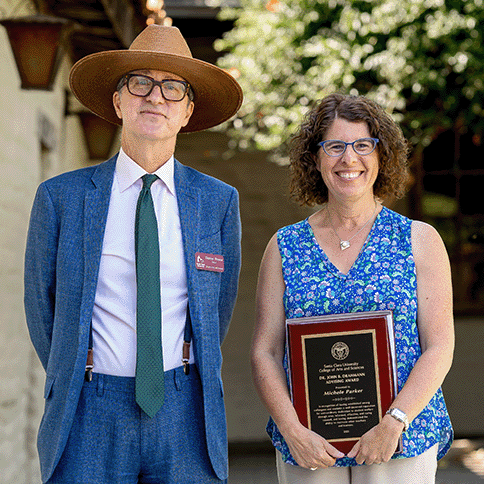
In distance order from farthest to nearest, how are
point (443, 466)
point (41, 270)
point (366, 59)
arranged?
point (443, 466) → point (366, 59) → point (41, 270)

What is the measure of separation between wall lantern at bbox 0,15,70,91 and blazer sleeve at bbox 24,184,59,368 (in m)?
1.41

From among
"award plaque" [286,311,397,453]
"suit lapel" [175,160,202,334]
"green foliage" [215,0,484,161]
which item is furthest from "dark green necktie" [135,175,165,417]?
"green foliage" [215,0,484,161]

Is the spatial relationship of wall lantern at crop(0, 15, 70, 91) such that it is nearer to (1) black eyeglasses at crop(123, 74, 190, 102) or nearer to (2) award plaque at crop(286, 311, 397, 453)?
(1) black eyeglasses at crop(123, 74, 190, 102)

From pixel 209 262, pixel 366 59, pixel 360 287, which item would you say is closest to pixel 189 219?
pixel 209 262

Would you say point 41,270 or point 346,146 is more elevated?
point 346,146

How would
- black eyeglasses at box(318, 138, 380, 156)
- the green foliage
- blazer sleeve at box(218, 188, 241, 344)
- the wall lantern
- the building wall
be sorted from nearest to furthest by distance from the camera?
black eyeglasses at box(318, 138, 380, 156)
blazer sleeve at box(218, 188, 241, 344)
the wall lantern
the building wall
the green foliage

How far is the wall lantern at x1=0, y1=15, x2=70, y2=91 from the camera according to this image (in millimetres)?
3627

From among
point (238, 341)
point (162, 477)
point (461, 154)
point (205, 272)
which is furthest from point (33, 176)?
point (461, 154)

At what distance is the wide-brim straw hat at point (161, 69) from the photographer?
258cm

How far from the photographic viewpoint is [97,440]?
7.62 ft

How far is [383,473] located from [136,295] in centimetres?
94

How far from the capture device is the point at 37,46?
3689 mm

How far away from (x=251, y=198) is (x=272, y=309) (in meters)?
A: 4.87

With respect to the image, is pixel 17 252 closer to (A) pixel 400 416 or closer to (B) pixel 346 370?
(B) pixel 346 370
